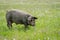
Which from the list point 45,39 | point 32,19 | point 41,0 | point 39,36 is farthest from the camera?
point 41,0

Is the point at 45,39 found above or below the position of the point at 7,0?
above

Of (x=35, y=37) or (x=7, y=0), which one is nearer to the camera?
(x=35, y=37)

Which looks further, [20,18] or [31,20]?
[20,18]

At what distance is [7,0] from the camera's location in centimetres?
4712

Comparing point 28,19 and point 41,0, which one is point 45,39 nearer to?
point 28,19

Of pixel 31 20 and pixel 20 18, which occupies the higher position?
pixel 31 20

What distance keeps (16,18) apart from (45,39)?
4899 mm

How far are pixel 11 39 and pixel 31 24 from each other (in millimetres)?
3618

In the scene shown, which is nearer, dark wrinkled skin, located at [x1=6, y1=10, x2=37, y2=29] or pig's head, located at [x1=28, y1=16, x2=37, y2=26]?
pig's head, located at [x1=28, y1=16, x2=37, y2=26]

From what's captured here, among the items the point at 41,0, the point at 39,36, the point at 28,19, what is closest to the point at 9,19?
the point at 28,19

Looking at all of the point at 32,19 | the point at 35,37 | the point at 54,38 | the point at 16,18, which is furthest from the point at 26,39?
the point at 16,18

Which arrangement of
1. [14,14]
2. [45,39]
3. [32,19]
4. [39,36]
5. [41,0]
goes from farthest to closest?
[41,0] < [14,14] < [32,19] < [39,36] < [45,39]

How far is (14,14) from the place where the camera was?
15.8m

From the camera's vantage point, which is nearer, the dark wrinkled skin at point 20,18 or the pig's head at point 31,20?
the pig's head at point 31,20
